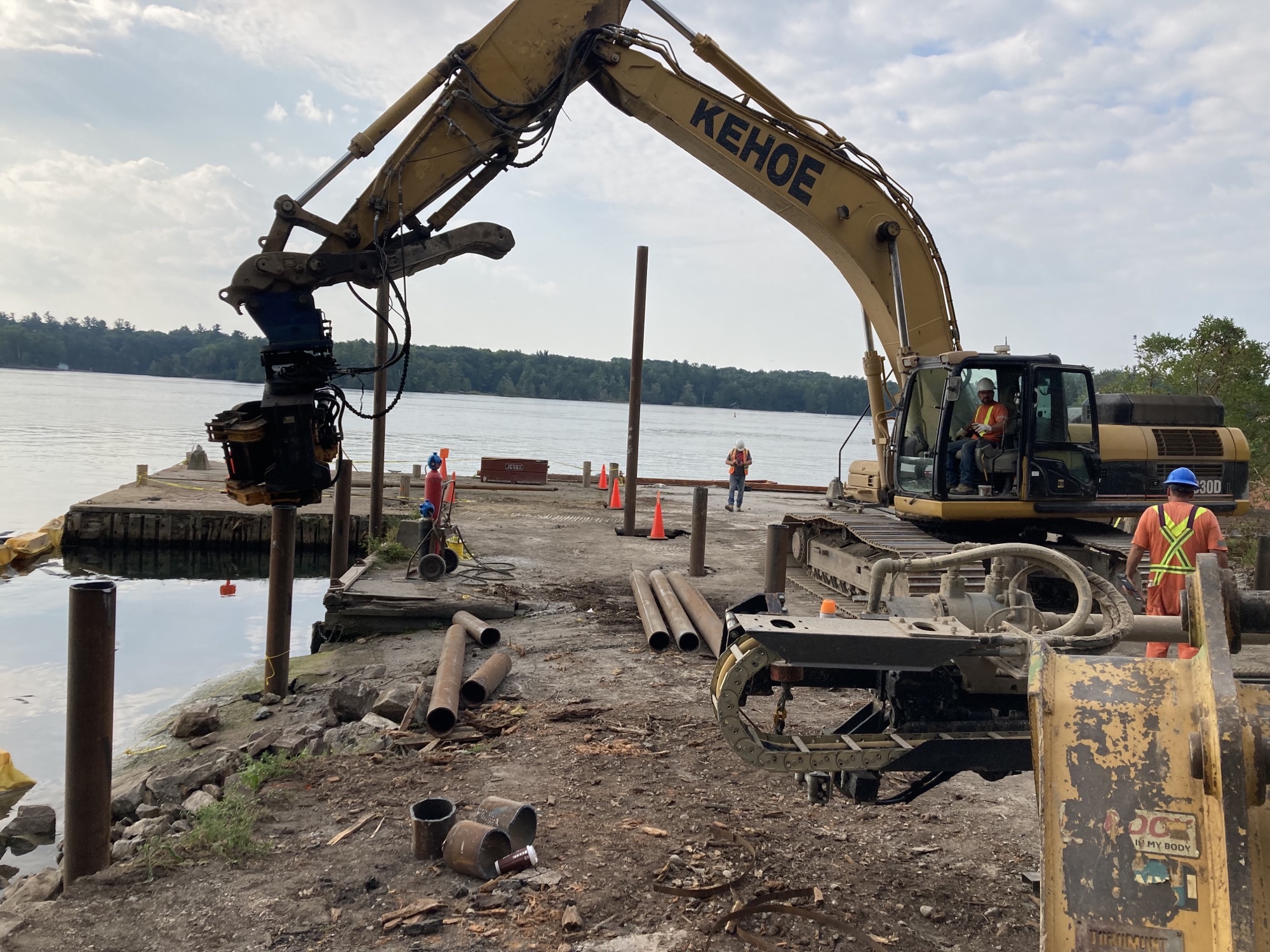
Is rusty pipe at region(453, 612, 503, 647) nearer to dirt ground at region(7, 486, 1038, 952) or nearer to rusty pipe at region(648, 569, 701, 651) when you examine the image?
dirt ground at region(7, 486, 1038, 952)

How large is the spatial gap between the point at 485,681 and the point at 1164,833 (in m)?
5.73

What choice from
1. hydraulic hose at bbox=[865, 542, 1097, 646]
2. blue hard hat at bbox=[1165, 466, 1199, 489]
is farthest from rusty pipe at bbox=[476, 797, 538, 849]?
blue hard hat at bbox=[1165, 466, 1199, 489]

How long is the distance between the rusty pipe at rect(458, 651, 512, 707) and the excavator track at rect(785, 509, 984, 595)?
3.46 m

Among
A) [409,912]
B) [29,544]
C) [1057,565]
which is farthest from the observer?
[29,544]

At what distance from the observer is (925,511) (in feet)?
32.4

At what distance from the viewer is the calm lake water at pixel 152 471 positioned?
10.8 m

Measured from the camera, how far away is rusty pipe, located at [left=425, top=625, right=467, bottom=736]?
6859mm

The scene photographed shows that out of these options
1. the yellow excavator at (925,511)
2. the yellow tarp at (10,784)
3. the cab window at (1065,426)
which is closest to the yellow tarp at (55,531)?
the yellow excavator at (925,511)

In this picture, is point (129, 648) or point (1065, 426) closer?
point (1065, 426)

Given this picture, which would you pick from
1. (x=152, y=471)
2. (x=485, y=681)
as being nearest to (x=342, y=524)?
(x=485, y=681)

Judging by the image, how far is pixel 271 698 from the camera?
8711mm

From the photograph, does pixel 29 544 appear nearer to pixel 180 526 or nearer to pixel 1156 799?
pixel 180 526

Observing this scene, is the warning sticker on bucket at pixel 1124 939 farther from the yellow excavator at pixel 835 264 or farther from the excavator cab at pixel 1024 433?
the excavator cab at pixel 1024 433

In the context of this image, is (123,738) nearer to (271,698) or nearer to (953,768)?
(271,698)
